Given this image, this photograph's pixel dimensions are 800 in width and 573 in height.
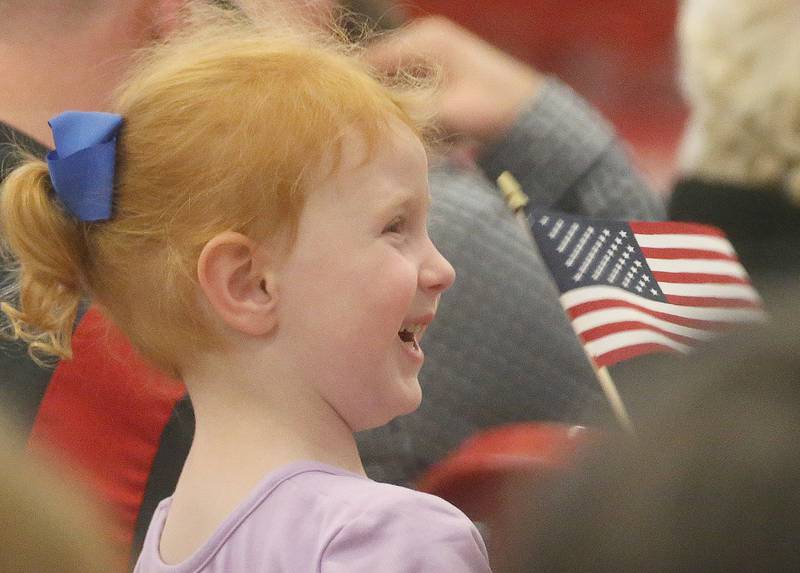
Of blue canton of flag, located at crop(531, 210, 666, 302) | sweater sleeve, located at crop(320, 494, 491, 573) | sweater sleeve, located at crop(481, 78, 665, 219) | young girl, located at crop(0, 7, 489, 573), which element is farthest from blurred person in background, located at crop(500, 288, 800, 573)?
sweater sleeve, located at crop(481, 78, 665, 219)

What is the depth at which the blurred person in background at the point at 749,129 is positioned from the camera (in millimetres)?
2271

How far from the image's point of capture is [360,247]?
4.06ft

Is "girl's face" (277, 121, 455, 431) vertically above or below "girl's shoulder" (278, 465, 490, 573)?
above

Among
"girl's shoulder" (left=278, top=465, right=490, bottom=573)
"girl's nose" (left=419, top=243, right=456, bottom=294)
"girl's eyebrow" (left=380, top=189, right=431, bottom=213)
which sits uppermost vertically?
"girl's eyebrow" (left=380, top=189, right=431, bottom=213)

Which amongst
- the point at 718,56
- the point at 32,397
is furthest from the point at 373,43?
the point at 718,56

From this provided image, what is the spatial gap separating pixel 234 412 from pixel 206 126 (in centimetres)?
25

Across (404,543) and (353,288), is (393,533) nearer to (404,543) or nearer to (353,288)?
(404,543)

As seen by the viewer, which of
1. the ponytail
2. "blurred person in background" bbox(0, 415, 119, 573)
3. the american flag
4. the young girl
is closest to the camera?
"blurred person in background" bbox(0, 415, 119, 573)

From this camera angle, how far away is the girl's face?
1232 millimetres

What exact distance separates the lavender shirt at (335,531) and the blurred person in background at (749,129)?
1211mm

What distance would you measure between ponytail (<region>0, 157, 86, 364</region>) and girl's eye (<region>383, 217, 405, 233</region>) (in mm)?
297

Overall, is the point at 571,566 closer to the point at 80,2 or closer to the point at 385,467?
the point at 385,467

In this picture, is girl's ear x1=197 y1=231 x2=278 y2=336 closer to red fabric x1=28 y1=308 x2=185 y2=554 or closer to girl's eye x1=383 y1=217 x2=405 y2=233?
girl's eye x1=383 y1=217 x2=405 y2=233

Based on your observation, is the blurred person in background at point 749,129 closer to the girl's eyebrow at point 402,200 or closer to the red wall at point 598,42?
the girl's eyebrow at point 402,200
